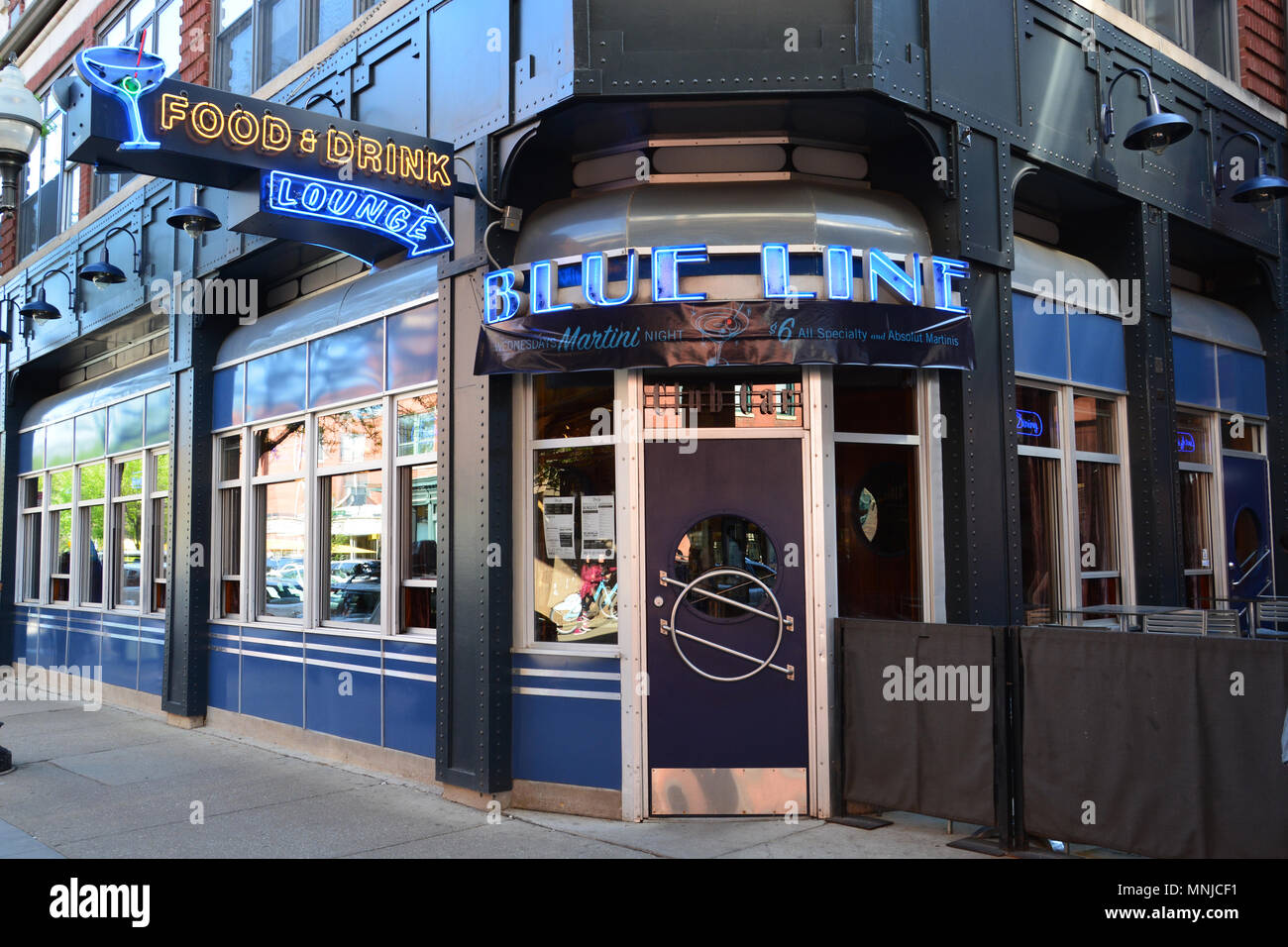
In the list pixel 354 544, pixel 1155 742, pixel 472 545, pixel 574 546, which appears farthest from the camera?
pixel 354 544

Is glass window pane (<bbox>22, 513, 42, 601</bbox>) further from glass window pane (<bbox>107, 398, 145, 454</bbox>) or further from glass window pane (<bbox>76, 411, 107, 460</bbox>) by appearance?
glass window pane (<bbox>107, 398, 145, 454</bbox>)

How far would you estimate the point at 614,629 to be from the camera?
24.9ft

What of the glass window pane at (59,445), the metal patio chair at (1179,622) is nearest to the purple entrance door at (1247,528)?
the metal patio chair at (1179,622)

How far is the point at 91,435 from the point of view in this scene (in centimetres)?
1576

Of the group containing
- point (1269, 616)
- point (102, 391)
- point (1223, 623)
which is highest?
point (102, 391)

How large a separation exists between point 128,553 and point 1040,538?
11818mm

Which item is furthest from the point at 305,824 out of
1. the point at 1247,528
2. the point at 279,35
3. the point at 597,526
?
the point at 1247,528

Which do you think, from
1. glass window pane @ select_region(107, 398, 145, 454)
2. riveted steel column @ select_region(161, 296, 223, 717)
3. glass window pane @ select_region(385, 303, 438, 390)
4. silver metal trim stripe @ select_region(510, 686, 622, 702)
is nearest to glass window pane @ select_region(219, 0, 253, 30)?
riveted steel column @ select_region(161, 296, 223, 717)

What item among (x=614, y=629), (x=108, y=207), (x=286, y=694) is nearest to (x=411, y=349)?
(x=614, y=629)

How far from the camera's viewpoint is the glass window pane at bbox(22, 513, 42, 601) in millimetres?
18031

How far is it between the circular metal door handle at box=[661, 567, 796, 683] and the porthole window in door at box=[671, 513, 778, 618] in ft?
0.08

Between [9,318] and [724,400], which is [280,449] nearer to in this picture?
[724,400]

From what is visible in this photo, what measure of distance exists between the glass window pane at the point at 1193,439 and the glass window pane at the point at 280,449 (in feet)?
29.1
